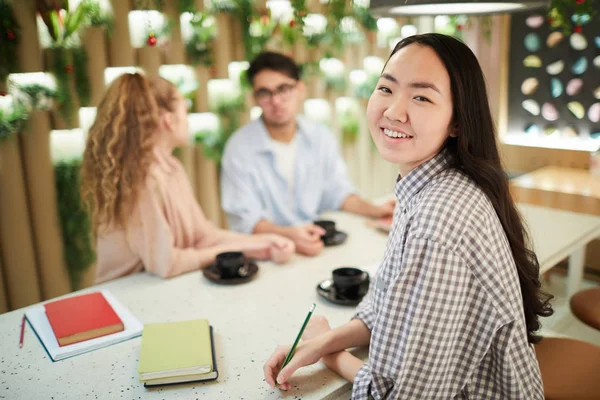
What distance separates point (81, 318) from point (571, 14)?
131 inches

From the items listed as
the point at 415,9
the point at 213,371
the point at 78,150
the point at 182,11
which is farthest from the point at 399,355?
the point at 182,11

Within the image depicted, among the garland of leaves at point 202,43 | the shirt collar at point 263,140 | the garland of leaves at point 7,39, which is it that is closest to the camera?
the garland of leaves at point 7,39

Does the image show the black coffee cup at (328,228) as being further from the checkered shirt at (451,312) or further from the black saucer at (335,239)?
the checkered shirt at (451,312)

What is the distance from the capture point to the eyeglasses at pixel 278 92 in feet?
8.48

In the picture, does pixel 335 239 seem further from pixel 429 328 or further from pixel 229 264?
pixel 429 328

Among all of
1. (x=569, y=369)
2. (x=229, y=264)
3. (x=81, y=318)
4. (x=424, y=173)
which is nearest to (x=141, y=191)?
(x=229, y=264)

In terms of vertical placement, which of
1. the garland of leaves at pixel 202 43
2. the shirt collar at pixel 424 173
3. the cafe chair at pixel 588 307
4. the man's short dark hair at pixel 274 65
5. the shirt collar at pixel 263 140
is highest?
the garland of leaves at pixel 202 43

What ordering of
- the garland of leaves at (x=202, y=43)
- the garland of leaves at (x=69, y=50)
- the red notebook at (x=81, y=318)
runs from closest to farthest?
the red notebook at (x=81, y=318) < the garland of leaves at (x=69, y=50) < the garland of leaves at (x=202, y=43)

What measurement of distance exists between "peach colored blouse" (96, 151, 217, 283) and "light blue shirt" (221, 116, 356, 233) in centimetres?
53

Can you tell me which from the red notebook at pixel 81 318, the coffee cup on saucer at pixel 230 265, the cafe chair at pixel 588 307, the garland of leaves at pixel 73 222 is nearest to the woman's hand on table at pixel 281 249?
the coffee cup on saucer at pixel 230 265

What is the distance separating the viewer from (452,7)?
1753 mm

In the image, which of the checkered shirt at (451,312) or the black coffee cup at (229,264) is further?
the black coffee cup at (229,264)

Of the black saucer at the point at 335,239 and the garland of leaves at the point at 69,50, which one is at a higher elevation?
the garland of leaves at the point at 69,50

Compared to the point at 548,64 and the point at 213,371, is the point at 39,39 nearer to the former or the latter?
the point at 213,371
